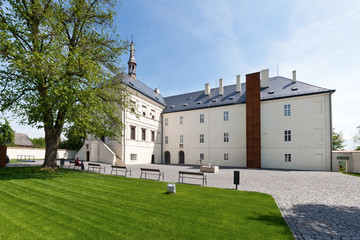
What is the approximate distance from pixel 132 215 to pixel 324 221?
592 centimetres

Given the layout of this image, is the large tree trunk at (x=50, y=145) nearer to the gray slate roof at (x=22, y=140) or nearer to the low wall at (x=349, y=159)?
the low wall at (x=349, y=159)

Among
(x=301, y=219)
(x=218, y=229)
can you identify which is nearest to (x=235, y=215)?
(x=218, y=229)

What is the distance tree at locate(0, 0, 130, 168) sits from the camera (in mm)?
10453

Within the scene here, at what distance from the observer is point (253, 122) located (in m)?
26.3

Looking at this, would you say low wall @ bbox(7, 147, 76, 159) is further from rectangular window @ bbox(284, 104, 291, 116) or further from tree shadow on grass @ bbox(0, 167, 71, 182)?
rectangular window @ bbox(284, 104, 291, 116)

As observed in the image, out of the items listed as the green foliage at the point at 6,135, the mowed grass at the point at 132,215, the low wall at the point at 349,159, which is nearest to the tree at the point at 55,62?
the mowed grass at the point at 132,215

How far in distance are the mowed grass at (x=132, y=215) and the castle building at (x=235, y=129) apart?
43.7 ft

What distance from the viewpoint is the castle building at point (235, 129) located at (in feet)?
78.3

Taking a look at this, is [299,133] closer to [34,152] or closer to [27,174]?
[27,174]

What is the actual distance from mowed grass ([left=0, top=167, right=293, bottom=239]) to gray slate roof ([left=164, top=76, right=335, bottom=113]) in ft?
72.6

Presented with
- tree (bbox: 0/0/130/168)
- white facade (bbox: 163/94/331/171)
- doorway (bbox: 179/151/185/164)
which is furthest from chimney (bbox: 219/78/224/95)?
tree (bbox: 0/0/130/168)

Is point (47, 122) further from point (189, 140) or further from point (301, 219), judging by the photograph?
point (189, 140)

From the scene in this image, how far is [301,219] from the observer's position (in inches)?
227

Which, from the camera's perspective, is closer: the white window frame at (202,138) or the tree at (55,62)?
the tree at (55,62)
